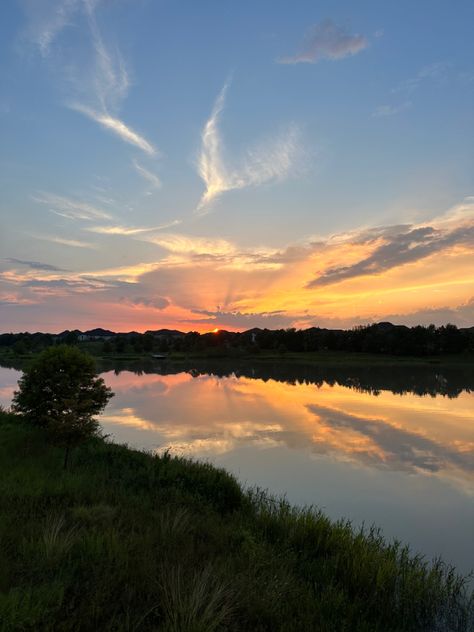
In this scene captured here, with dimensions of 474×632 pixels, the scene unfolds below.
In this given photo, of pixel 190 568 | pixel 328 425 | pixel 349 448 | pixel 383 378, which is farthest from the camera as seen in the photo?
pixel 383 378

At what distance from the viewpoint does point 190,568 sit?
6371 millimetres

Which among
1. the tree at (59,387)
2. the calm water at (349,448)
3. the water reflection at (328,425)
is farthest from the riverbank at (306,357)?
the tree at (59,387)

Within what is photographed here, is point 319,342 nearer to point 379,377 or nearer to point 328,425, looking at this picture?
point 379,377

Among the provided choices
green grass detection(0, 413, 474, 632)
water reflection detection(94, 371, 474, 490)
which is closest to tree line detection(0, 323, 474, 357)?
water reflection detection(94, 371, 474, 490)

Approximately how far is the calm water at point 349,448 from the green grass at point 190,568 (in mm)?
2614

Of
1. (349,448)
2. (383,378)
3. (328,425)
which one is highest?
(383,378)

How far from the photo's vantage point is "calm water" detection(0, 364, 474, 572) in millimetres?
12023

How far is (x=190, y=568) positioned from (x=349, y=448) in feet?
50.1

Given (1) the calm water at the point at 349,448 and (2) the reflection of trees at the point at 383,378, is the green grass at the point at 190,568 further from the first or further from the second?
(2) the reflection of trees at the point at 383,378

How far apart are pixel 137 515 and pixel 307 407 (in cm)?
2852

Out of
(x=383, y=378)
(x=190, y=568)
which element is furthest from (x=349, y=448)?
(x=383, y=378)

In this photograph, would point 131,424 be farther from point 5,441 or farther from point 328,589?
point 328,589

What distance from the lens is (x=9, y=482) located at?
9836 mm

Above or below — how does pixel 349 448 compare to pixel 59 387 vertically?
below
